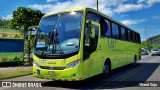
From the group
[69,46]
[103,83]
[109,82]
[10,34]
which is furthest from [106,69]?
[10,34]

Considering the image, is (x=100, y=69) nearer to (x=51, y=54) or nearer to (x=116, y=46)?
(x=51, y=54)

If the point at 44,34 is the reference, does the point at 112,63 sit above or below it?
below

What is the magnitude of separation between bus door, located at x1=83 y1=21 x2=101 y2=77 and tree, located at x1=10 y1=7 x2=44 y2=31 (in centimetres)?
2634

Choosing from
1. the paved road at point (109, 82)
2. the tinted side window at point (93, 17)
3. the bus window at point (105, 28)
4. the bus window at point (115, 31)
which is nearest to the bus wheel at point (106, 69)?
the paved road at point (109, 82)

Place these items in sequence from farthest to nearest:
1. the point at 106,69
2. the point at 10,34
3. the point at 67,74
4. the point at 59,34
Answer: the point at 10,34 < the point at 106,69 < the point at 59,34 < the point at 67,74

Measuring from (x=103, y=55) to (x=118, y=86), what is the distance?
2.53 m

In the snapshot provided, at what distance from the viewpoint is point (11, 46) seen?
23984 millimetres

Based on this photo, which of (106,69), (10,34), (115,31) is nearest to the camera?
(106,69)

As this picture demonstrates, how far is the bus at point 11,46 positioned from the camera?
23016 millimetres

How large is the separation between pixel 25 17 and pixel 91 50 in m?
28.1

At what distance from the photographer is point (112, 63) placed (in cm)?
1487

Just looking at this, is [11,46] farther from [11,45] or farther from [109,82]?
[109,82]

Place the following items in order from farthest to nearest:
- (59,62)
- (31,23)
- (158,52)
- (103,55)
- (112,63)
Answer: (158,52) < (31,23) < (112,63) < (103,55) < (59,62)

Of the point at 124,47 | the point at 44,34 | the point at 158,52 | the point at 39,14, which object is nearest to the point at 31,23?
the point at 39,14
